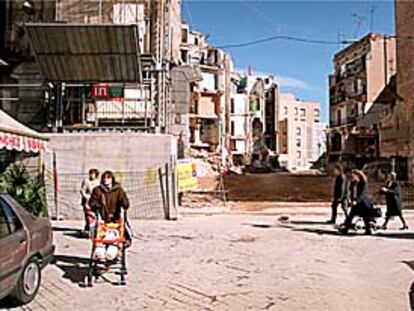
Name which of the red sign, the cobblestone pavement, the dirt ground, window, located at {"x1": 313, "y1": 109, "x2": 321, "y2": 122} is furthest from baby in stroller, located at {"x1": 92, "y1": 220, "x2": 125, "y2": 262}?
window, located at {"x1": 313, "y1": 109, "x2": 321, "y2": 122}

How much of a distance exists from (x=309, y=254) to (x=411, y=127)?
2802 centimetres

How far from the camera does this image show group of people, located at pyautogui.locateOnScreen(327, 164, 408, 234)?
1421 cm

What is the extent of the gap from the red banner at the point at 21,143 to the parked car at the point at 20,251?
569 centimetres

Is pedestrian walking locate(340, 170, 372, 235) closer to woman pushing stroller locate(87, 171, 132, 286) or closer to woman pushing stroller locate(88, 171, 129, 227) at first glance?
woman pushing stroller locate(87, 171, 132, 286)

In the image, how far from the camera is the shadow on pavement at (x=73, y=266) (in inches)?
352

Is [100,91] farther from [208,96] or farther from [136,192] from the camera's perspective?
[208,96]

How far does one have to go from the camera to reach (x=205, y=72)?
69312 mm

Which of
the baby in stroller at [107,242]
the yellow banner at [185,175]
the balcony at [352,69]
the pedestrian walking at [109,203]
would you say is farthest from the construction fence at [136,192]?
the balcony at [352,69]

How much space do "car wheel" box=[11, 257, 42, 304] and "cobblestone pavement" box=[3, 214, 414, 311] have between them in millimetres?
130

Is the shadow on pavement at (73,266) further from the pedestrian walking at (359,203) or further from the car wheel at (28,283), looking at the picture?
the pedestrian walking at (359,203)

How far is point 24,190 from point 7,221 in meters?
8.63

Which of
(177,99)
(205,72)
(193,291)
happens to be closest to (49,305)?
(193,291)

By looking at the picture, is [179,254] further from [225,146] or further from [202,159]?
[225,146]

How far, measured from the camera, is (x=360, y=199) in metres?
14.2
